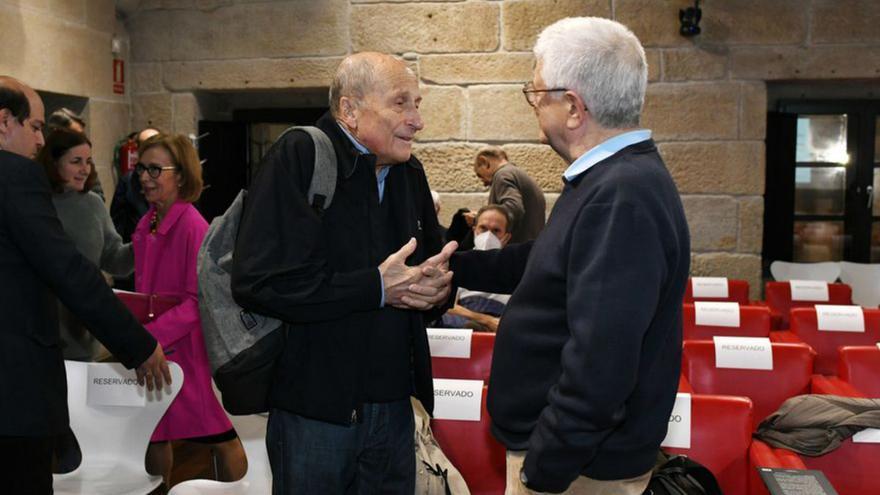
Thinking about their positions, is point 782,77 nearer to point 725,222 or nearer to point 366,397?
point 725,222

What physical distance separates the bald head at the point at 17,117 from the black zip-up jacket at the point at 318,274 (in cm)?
75

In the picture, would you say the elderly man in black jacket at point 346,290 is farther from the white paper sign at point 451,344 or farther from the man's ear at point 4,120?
the white paper sign at point 451,344

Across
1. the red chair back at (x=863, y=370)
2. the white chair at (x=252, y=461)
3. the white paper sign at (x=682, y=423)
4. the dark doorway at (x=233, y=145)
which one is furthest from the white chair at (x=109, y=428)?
the dark doorway at (x=233, y=145)

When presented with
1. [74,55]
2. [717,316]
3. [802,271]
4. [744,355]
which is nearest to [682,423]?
[744,355]

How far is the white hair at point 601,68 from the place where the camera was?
152 centimetres

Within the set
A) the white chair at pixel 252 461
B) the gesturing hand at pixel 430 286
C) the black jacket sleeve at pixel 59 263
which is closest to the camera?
the gesturing hand at pixel 430 286

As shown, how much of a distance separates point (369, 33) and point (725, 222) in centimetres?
301

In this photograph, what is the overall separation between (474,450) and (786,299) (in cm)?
308

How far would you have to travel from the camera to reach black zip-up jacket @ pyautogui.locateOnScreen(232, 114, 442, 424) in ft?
5.71

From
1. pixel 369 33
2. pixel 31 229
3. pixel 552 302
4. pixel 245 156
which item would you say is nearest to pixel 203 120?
pixel 245 156

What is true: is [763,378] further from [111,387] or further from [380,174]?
[111,387]

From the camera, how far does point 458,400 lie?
2.47 m

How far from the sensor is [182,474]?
4.00 meters

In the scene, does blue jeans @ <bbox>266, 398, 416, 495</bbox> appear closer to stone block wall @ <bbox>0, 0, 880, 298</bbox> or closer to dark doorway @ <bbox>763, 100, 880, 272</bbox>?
stone block wall @ <bbox>0, 0, 880, 298</bbox>
